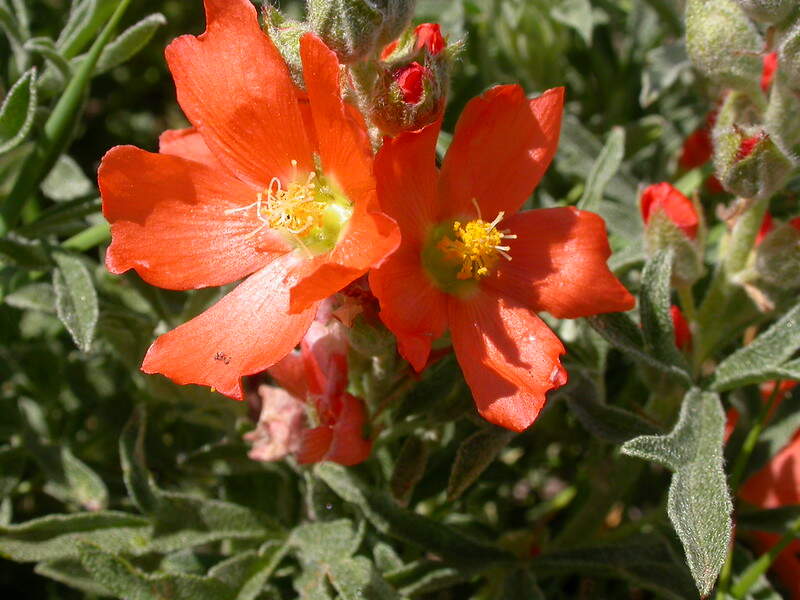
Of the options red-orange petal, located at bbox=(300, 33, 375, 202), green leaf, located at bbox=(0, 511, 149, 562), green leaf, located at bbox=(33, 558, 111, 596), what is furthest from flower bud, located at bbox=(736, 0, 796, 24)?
green leaf, located at bbox=(33, 558, 111, 596)

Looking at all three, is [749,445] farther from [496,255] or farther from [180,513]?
[180,513]

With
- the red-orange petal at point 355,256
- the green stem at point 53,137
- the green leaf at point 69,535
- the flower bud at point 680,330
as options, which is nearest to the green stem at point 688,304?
the flower bud at point 680,330

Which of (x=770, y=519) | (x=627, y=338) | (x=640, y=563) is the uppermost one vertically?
(x=627, y=338)

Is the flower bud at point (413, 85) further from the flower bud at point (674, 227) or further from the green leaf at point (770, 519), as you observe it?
the green leaf at point (770, 519)

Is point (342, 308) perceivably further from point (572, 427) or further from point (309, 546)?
point (572, 427)

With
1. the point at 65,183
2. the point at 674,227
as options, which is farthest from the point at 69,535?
the point at 674,227

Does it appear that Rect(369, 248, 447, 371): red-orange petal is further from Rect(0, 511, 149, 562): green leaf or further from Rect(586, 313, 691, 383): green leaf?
Rect(0, 511, 149, 562): green leaf
